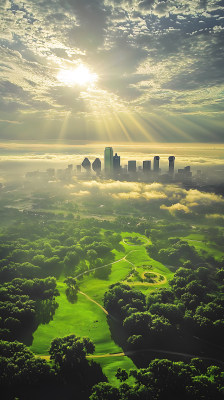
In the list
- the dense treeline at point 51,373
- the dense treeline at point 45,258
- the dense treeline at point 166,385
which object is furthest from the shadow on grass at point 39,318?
the dense treeline at point 166,385

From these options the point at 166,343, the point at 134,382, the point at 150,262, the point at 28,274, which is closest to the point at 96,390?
the point at 134,382

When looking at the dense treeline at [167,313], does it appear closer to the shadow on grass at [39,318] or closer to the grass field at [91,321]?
the grass field at [91,321]

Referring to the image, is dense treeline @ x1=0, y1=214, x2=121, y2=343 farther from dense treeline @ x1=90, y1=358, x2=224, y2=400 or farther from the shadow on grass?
dense treeline @ x1=90, y1=358, x2=224, y2=400

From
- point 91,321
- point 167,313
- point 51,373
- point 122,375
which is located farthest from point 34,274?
point 122,375

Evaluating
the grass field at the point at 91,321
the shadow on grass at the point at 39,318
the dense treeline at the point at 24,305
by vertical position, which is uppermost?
the dense treeline at the point at 24,305

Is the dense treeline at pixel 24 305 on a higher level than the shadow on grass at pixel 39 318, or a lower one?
higher

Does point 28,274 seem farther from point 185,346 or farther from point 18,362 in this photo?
point 185,346
